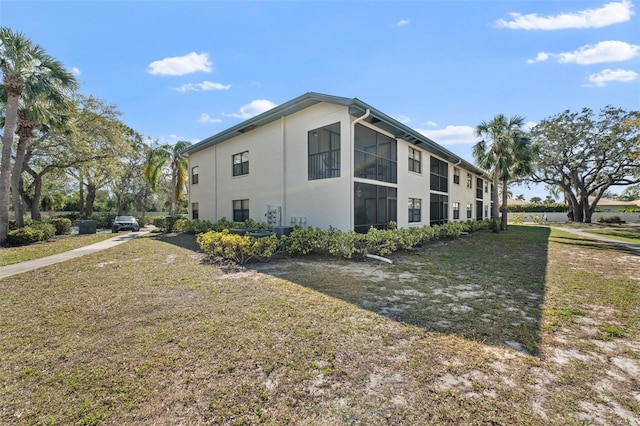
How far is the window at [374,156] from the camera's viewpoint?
36.8 ft

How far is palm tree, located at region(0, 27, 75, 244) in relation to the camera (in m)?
12.7

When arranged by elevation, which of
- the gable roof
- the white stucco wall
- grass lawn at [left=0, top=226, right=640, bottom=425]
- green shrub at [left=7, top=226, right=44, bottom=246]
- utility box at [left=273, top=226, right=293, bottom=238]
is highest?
the gable roof

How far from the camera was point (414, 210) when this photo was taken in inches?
605

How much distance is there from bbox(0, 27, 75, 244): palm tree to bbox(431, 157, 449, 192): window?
2118cm

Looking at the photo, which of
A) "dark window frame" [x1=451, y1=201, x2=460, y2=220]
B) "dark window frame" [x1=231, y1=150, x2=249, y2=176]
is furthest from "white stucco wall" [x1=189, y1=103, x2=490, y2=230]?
"dark window frame" [x1=451, y1=201, x2=460, y2=220]

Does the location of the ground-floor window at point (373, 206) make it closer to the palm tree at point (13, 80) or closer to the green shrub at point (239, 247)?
the green shrub at point (239, 247)

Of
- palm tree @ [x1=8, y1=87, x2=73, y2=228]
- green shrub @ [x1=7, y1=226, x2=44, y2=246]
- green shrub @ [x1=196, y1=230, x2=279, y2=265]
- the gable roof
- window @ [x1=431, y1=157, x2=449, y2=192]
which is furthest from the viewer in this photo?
window @ [x1=431, y1=157, x2=449, y2=192]

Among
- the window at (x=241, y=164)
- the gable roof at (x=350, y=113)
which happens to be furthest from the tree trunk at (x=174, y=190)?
the window at (x=241, y=164)

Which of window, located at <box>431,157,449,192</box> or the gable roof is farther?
window, located at <box>431,157,449,192</box>

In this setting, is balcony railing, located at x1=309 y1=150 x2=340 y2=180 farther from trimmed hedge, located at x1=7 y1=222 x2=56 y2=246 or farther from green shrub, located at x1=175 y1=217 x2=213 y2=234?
trimmed hedge, located at x1=7 y1=222 x2=56 y2=246

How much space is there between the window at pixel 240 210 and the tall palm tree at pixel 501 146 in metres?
17.2

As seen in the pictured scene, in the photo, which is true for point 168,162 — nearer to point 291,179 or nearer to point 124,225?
point 124,225

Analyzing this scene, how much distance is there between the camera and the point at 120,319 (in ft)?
14.7

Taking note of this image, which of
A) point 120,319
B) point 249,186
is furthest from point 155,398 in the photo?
point 249,186
